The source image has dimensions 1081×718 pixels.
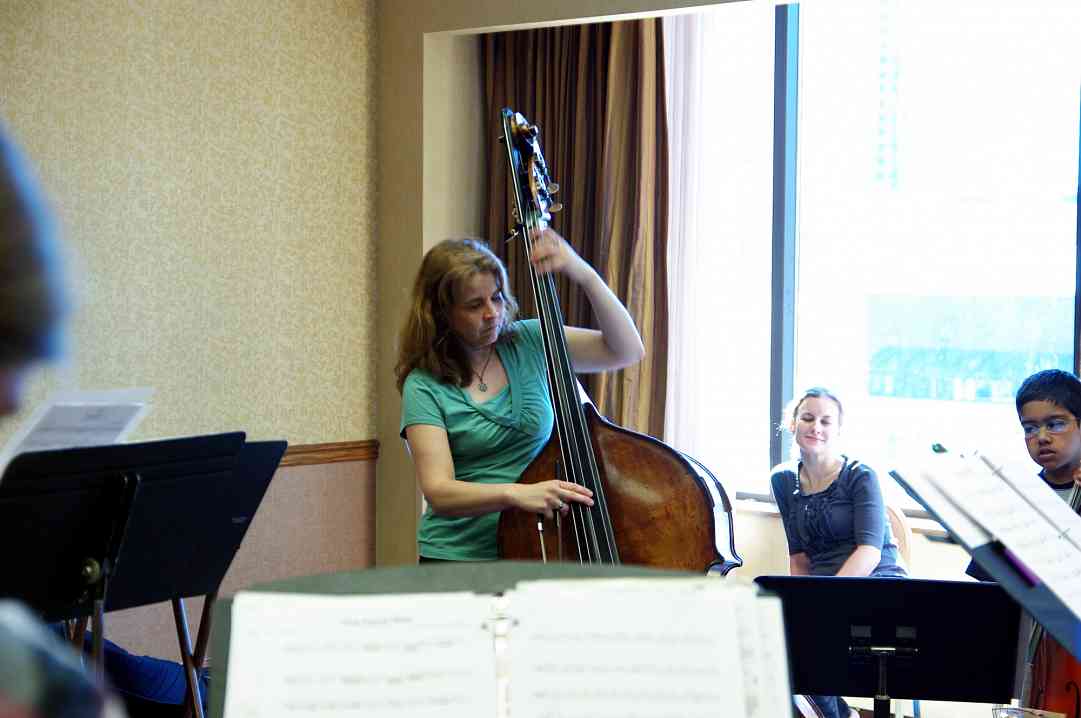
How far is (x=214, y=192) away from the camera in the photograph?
137 inches

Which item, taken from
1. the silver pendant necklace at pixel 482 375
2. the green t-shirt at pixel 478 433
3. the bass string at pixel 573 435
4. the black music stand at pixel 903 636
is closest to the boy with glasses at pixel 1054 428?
the black music stand at pixel 903 636

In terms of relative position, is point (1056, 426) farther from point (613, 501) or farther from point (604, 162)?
point (604, 162)

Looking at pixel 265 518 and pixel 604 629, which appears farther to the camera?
pixel 265 518

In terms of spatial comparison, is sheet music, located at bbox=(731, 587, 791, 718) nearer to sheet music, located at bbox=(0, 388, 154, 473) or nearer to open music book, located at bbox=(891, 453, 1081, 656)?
open music book, located at bbox=(891, 453, 1081, 656)

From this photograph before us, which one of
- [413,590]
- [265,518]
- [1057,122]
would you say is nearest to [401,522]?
[265,518]

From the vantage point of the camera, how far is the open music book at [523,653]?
109 centimetres

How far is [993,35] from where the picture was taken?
371 centimetres

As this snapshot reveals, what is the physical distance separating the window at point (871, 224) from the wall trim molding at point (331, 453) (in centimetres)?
99

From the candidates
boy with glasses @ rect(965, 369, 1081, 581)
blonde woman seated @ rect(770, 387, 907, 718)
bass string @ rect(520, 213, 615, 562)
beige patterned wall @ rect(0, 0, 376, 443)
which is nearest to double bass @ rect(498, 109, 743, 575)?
bass string @ rect(520, 213, 615, 562)

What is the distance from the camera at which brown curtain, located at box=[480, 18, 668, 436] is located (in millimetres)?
3984

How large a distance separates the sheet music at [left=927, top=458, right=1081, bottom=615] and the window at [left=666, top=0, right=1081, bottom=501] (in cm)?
209

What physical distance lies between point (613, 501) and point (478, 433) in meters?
0.29

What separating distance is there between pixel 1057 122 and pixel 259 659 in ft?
10.5

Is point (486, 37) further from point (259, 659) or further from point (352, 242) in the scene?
point (259, 659)
